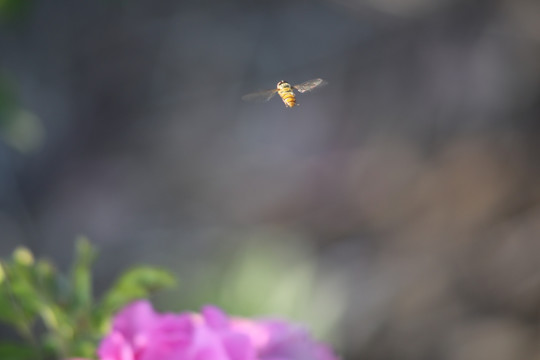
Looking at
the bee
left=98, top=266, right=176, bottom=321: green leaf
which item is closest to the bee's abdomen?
the bee

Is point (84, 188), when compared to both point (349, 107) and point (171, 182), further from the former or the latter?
point (349, 107)

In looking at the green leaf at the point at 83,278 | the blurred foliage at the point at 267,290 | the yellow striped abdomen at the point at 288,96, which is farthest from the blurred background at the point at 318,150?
the green leaf at the point at 83,278

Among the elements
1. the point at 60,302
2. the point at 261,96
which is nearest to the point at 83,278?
the point at 60,302

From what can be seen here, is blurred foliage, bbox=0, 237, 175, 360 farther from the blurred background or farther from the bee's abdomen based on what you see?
the blurred background

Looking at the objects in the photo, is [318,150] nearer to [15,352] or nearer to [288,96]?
[288,96]

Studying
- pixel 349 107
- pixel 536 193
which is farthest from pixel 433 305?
pixel 349 107

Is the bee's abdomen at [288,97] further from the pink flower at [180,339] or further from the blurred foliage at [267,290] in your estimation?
the blurred foliage at [267,290]

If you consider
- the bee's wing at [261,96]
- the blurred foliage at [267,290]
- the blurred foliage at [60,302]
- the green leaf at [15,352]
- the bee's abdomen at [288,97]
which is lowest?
the green leaf at [15,352]

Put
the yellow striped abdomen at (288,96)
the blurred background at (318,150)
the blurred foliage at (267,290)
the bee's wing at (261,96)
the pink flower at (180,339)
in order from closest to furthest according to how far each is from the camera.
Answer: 1. the pink flower at (180,339)
2. the bee's wing at (261,96)
3. the yellow striped abdomen at (288,96)
4. the blurred foliage at (267,290)
5. the blurred background at (318,150)
